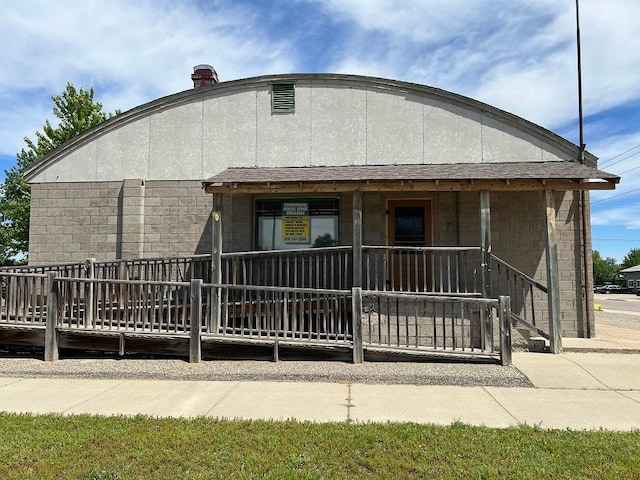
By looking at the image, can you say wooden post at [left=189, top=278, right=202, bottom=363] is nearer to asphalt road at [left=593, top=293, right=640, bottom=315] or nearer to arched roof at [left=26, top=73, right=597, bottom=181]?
arched roof at [left=26, top=73, right=597, bottom=181]

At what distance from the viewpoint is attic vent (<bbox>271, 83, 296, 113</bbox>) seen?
10.0 metres

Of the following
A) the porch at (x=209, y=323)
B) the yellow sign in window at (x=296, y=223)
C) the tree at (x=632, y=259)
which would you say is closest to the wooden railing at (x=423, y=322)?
the porch at (x=209, y=323)

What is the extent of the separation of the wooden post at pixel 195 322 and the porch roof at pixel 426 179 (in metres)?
2.17

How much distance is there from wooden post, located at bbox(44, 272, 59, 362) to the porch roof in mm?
3036

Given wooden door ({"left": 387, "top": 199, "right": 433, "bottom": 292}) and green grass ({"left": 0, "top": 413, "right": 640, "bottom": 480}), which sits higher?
wooden door ({"left": 387, "top": 199, "right": 433, "bottom": 292})

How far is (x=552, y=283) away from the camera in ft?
25.5

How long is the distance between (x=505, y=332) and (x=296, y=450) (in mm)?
4165

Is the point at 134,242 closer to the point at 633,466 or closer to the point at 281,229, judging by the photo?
the point at 281,229

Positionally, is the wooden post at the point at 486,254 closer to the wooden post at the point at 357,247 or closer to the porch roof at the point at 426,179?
the porch roof at the point at 426,179

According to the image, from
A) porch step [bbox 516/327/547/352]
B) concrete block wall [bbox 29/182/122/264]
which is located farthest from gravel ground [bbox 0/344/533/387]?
concrete block wall [bbox 29/182/122/264]

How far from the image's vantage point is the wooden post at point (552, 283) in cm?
765

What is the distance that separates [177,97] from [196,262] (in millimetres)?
4009

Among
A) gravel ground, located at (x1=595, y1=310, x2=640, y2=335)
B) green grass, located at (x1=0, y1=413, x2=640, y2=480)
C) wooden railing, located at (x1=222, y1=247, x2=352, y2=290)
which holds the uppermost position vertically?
wooden railing, located at (x1=222, y1=247, x2=352, y2=290)

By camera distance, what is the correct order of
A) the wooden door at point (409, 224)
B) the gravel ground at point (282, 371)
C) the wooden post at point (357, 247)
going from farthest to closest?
the wooden door at point (409, 224)
the wooden post at point (357, 247)
the gravel ground at point (282, 371)
